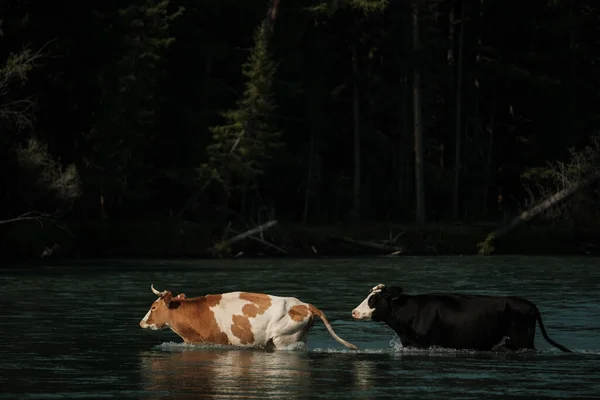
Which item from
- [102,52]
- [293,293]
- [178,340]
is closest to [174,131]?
[102,52]

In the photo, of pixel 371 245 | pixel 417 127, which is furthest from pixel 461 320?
pixel 417 127

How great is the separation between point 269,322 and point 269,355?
0.81 m

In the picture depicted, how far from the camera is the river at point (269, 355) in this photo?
18219mm

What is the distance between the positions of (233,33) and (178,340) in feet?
182

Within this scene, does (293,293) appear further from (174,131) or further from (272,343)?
(174,131)

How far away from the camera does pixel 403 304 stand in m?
22.8

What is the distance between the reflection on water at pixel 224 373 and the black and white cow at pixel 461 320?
1.56 metres

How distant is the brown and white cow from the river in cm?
28

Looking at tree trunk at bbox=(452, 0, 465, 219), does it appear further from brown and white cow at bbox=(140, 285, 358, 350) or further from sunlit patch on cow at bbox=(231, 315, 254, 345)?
sunlit patch on cow at bbox=(231, 315, 254, 345)

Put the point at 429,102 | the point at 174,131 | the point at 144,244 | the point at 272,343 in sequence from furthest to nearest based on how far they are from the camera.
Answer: the point at 429,102 < the point at 174,131 < the point at 144,244 < the point at 272,343

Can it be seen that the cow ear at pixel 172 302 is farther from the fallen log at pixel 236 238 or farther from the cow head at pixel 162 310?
the fallen log at pixel 236 238

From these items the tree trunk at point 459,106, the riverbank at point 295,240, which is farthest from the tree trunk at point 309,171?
the riverbank at point 295,240

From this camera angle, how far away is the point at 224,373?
64.5 ft

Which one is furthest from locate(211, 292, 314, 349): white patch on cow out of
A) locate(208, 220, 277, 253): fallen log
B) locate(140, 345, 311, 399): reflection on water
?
locate(208, 220, 277, 253): fallen log
